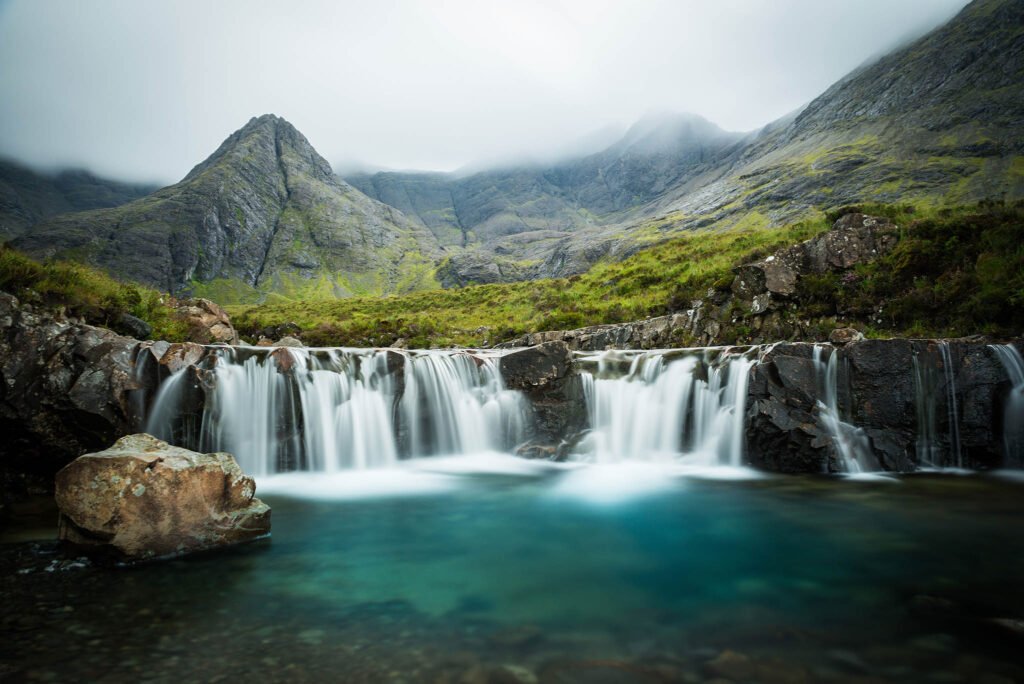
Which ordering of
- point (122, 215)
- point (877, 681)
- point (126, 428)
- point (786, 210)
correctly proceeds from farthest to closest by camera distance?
point (122, 215)
point (786, 210)
point (126, 428)
point (877, 681)

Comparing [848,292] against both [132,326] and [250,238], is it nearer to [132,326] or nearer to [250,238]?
[132,326]

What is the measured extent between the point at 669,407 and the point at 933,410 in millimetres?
6091

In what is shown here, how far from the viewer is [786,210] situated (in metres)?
70.1

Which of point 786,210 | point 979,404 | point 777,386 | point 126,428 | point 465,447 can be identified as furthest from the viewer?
point 786,210

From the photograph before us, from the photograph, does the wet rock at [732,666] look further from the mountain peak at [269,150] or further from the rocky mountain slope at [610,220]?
the mountain peak at [269,150]

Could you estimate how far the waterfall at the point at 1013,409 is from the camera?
1084cm

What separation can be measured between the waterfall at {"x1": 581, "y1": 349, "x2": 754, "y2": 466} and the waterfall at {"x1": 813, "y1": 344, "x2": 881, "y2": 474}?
5.60 ft

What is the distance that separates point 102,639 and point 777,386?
43.4 ft

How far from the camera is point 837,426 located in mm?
11625

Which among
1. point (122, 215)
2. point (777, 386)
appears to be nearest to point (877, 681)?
point (777, 386)

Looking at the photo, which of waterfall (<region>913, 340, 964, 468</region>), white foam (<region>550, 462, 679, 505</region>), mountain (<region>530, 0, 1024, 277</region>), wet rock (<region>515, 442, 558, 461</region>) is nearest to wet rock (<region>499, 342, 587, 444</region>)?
wet rock (<region>515, 442, 558, 461</region>)

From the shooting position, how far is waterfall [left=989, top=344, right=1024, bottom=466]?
10.8 meters

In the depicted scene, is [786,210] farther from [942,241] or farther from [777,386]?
[777,386]

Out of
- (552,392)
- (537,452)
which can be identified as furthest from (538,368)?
(537,452)
